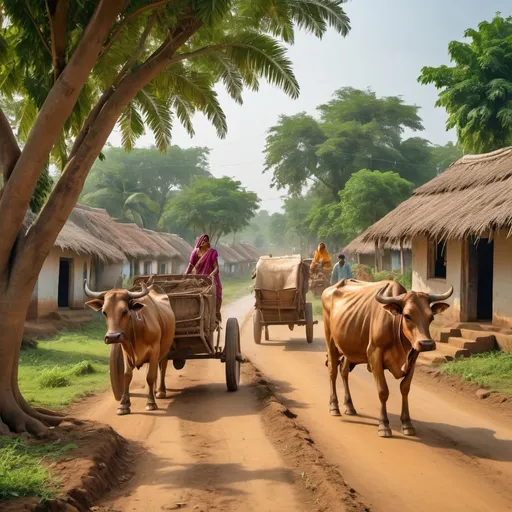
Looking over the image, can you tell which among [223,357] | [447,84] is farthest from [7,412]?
[447,84]

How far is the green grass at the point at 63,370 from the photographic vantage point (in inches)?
365

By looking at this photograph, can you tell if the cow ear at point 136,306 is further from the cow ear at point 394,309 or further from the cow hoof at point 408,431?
the cow hoof at point 408,431

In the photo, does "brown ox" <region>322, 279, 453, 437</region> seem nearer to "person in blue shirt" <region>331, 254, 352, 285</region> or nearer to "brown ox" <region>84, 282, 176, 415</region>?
"brown ox" <region>84, 282, 176, 415</region>

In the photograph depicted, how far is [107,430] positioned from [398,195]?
27347 mm

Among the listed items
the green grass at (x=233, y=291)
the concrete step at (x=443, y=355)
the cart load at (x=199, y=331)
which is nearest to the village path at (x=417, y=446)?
the concrete step at (x=443, y=355)

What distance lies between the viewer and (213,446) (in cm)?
638

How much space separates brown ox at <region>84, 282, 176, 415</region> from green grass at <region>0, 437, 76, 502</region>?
184 cm

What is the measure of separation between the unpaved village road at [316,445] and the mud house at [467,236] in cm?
379

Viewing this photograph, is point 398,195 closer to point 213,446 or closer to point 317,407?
point 317,407

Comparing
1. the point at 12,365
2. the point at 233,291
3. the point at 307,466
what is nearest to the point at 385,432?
the point at 307,466

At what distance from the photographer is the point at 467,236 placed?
39.8 ft

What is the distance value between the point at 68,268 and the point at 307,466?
60.0 ft

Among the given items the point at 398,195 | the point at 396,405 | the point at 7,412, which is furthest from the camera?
the point at 398,195

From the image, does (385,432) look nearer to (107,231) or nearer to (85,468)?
(85,468)
